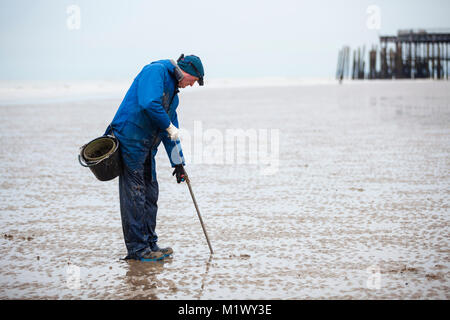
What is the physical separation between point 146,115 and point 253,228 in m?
1.64

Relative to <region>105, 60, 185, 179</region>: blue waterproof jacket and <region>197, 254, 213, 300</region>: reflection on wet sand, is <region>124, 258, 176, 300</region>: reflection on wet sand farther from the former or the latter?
<region>105, 60, 185, 179</region>: blue waterproof jacket

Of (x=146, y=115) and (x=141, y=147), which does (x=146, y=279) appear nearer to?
(x=141, y=147)

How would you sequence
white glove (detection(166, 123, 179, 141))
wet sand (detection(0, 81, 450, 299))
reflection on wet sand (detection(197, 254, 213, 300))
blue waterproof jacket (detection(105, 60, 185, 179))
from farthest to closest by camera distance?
white glove (detection(166, 123, 179, 141)), blue waterproof jacket (detection(105, 60, 185, 179)), wet sand (detection(0, 81, 450, 299)), reflection on wet sand (detection(197, 254, 213, 300))

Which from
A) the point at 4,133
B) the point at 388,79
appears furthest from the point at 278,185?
the point at 388,79

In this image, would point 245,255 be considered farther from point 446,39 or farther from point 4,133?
point 446,39

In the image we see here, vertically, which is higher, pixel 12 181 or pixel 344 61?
pixel 344 61

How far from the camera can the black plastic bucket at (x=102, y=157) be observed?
421 cm

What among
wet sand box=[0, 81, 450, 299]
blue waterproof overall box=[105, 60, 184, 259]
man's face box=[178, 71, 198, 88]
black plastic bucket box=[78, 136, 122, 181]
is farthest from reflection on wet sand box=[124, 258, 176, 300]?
man's face box=[178, 71, 198, 88]

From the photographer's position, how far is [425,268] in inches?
162

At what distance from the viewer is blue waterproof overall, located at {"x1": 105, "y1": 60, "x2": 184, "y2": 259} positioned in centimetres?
426

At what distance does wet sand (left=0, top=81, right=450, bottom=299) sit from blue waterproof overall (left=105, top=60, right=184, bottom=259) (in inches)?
11.9

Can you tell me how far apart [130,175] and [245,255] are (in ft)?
3.62

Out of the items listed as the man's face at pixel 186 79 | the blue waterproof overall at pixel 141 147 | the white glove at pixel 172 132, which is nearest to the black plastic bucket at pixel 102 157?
the blue waterproof overall at pixel 141 147

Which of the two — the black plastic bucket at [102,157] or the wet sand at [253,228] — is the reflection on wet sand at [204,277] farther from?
the black plastic bucket at [102,157]
